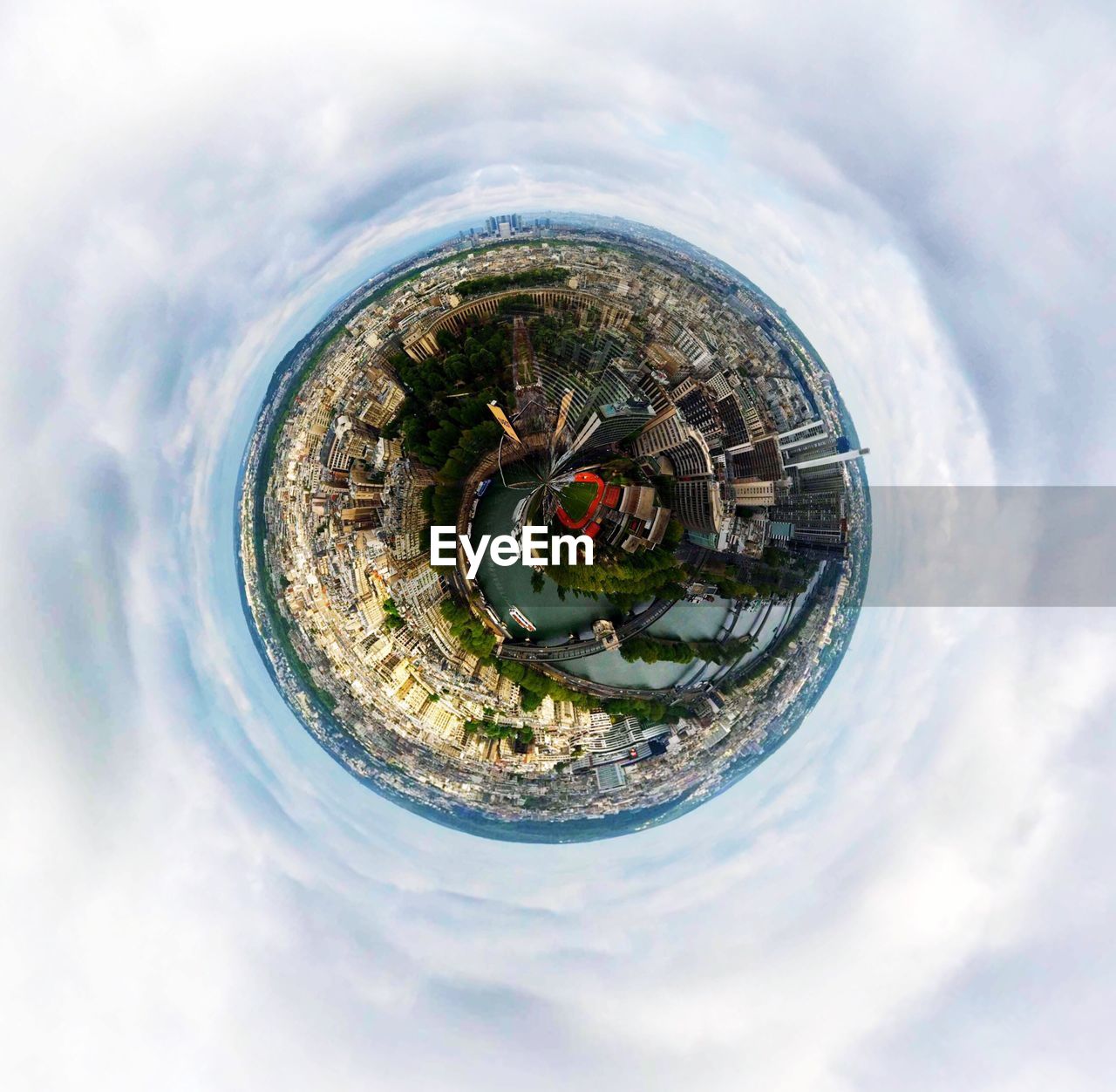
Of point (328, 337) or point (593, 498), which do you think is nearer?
point (593, 498)

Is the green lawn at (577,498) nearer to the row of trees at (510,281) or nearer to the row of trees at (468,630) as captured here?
the row of trees at (468,630)

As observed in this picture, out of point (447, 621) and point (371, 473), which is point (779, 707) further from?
point (371, 473)

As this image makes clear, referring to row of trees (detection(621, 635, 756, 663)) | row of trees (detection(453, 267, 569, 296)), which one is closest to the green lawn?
row of trees (detection(621, 635, 756, 663))

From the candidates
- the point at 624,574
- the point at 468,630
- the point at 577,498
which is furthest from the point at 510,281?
the point at 468,630

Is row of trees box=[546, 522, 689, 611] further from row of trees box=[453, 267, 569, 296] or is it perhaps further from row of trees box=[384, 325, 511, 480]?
row of trees box=[453, 267, 569, 296]

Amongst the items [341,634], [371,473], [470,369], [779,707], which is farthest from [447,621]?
[779,707]

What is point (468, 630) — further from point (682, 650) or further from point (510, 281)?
point (510, 281)

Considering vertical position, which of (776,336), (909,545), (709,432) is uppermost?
(776,336)

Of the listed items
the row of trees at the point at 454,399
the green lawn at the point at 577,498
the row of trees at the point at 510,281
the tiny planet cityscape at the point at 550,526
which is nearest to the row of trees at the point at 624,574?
the tiny planet cityscape at the point at 550,526
